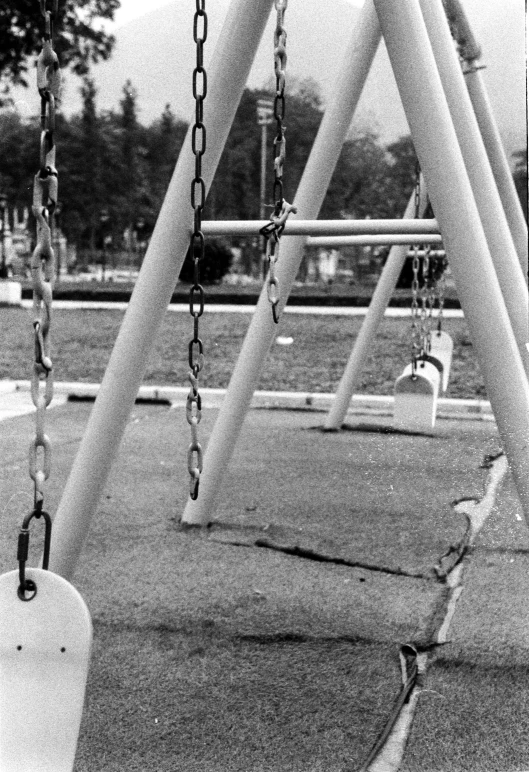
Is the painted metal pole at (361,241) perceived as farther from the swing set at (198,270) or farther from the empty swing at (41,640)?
the empty swing at (41,640)

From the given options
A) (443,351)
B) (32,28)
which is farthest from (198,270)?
(32,28)

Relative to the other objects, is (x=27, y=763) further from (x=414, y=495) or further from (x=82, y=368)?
(x=82, y=368)

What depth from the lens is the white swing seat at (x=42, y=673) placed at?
1408mm

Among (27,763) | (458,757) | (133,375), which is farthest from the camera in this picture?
(133,375)

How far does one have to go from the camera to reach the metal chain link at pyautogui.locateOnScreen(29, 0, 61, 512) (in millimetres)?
1422

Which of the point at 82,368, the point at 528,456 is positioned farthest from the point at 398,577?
the point at 82,368

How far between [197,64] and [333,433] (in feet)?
11.2

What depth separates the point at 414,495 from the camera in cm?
370

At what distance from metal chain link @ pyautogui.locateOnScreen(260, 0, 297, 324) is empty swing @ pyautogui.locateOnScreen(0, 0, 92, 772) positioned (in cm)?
60

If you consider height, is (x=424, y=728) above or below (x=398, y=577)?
below

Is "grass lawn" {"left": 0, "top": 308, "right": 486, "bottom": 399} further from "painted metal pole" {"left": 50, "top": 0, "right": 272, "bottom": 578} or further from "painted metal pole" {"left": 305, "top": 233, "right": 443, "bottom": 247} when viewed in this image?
"painted metal pole" {"left": 50, "top": 0, "right": 272, "bottom": 578}

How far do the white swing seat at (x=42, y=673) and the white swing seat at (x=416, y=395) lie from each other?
294 cm

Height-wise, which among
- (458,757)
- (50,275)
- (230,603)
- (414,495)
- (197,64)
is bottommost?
(458,757)

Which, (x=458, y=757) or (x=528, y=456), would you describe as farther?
(x=528, y=456)
